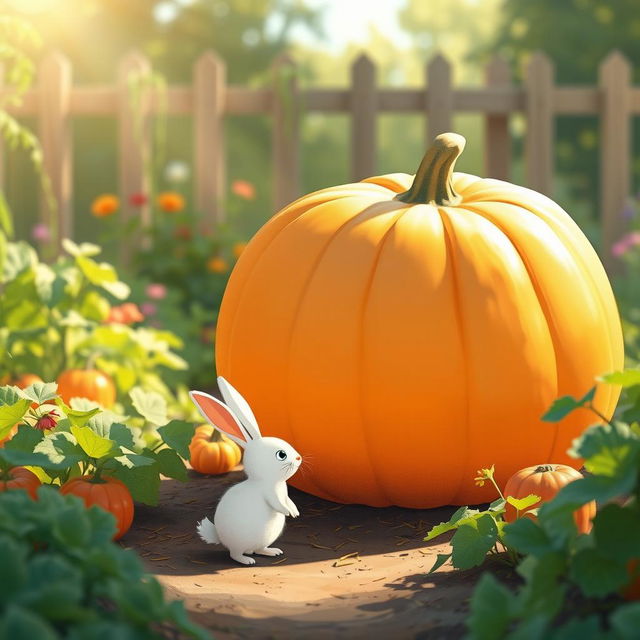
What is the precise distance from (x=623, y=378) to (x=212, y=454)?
5.93ft

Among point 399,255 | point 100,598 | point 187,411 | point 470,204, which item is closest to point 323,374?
point 399,255

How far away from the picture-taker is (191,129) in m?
14.6

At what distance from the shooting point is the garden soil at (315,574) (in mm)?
2264

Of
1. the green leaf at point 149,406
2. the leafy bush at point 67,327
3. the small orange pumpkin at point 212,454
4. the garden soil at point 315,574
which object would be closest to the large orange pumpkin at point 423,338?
the garden soil at point 315,574

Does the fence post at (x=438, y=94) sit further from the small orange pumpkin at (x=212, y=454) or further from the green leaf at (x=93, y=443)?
the green leaf at (x=93, y=443)

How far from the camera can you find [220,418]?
2826 millimetres

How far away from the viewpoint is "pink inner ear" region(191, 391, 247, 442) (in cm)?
280

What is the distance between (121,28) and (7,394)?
12.6m

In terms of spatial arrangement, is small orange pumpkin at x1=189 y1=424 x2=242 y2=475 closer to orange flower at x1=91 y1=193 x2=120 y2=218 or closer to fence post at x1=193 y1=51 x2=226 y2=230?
orange flower at x1=91 y1=193 x2=120 y2=218

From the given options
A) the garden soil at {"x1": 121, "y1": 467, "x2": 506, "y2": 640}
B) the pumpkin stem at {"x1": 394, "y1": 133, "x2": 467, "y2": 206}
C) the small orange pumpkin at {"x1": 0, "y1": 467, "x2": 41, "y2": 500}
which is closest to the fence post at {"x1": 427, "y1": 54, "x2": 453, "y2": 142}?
the pumpkin stem at {"x1": 394, "y1": 133, "x2": 467, "y2": 206}

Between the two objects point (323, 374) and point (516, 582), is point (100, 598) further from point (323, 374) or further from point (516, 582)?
point (323, 374)

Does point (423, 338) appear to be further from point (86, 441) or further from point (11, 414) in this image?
point (11, 414)

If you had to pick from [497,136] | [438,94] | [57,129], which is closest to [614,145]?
[497,136]

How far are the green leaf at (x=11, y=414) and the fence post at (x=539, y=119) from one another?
17.0 ft
